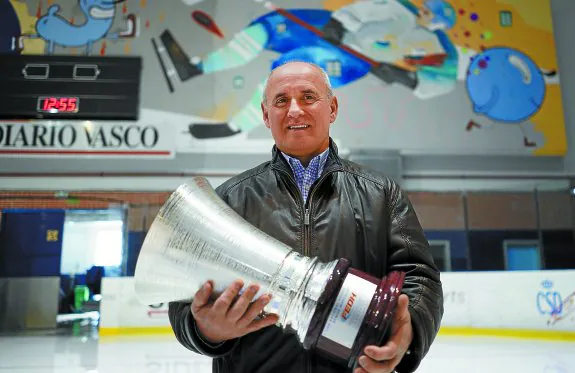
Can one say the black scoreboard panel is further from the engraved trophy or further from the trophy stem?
the trophy stem

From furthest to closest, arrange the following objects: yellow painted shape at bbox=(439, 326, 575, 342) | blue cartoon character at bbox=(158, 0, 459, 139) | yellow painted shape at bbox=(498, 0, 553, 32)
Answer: yellow painted shape at bbox=(498, 0, 553, 32) → blue cartoon character at bbox=(158, 0, 459, 139) → yellow painted shape at bbox=(439, 326, 575, 342)

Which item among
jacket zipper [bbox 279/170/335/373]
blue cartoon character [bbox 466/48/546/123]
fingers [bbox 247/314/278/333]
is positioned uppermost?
blue cartoon character [bbox 466/48/546/123]

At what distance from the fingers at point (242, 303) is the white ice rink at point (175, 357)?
318 centimetres

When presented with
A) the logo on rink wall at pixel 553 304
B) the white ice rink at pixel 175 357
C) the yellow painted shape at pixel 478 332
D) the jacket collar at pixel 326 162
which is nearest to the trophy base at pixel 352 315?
the jacket collar at pixel 326 162

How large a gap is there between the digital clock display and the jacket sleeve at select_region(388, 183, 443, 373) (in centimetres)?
747

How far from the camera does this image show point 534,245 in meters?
7.61

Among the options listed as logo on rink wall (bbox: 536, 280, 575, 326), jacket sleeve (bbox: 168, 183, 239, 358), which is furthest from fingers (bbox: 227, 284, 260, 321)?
logo on rink wall (bbox: 536, 280, 575, 326)

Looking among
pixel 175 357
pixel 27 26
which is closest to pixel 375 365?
pixel 175 357

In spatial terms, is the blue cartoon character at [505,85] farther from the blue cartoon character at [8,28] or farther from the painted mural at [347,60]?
the blue cartoon character at [8,28]

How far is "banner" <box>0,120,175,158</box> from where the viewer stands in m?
7.72

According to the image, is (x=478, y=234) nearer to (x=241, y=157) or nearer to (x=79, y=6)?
(x=241, y=157)

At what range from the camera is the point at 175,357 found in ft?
14.4

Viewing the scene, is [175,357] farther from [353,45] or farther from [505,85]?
[505,85]

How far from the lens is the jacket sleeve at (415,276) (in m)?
0.84
